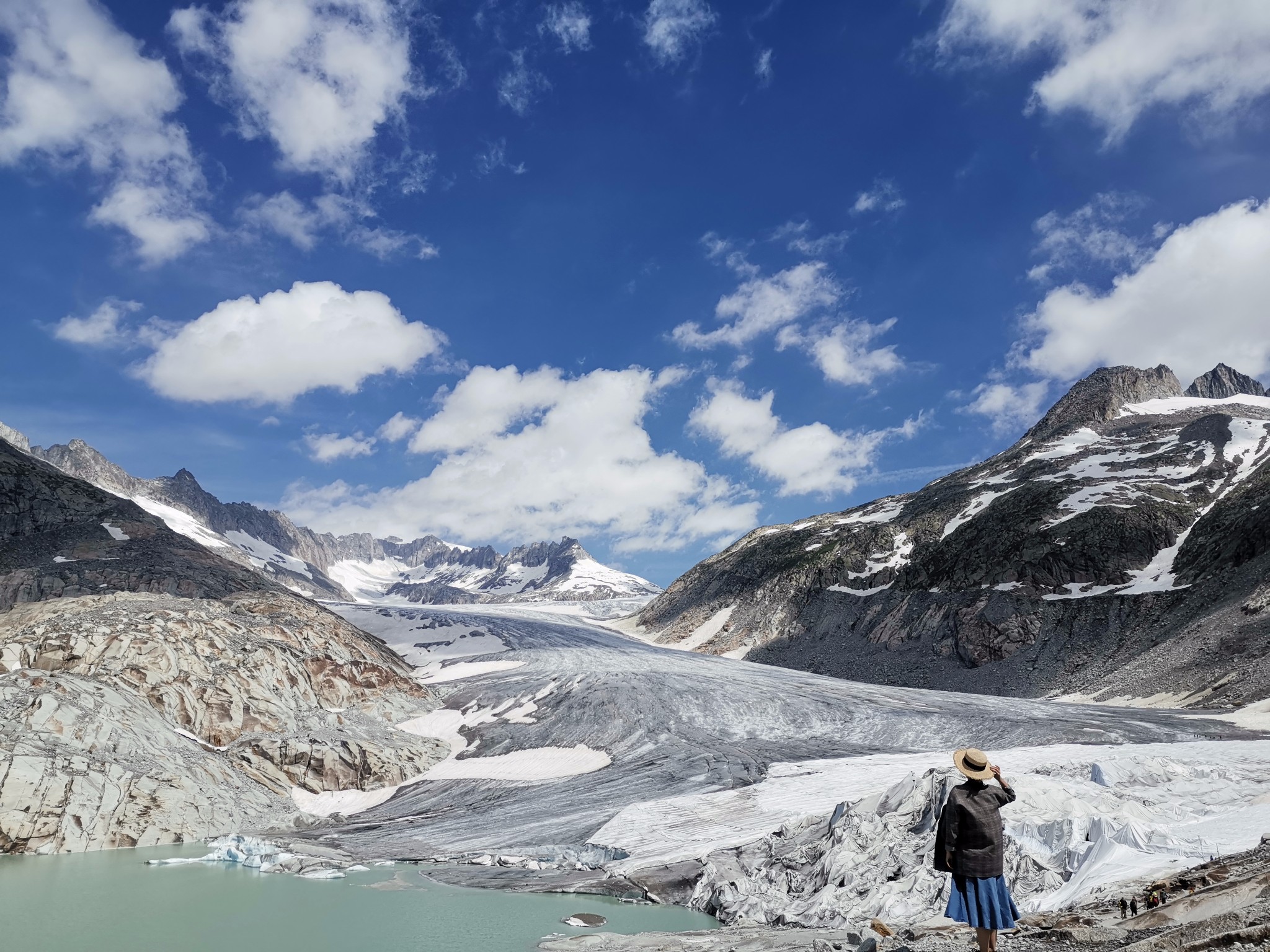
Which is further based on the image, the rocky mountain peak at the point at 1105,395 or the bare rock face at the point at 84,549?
the rocky mountain peak at the point at 1105,395

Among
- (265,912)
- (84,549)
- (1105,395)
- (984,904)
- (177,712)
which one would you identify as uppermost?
(1105,395)

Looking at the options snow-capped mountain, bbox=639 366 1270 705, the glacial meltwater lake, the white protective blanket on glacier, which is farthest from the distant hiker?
snow-capped mountain, bbox=639 366 1270 705

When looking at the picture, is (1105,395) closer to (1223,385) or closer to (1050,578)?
(1223,385)

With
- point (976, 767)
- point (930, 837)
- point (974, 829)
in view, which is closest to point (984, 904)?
point (974, 829)

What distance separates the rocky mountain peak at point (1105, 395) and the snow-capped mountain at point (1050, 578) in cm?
339

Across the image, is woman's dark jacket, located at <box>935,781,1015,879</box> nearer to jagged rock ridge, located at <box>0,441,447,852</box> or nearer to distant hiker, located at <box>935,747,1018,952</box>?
distant hiker, located at <box>935,747,1018,952</box>

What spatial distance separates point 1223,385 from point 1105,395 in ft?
185

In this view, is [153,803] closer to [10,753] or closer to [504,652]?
[10,753]

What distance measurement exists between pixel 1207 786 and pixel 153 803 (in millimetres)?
34166

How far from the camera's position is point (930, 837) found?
56.6ft

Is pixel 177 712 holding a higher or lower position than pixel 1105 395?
lower

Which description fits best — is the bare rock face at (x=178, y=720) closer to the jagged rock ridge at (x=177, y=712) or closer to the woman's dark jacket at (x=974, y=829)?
the jagged rock ridge at (x=177, y=712)

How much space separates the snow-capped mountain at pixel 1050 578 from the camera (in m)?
57.2

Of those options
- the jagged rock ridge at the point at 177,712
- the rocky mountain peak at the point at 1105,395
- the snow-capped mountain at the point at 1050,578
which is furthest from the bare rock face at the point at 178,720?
the rocky mountain peak at the point at 1105,395
